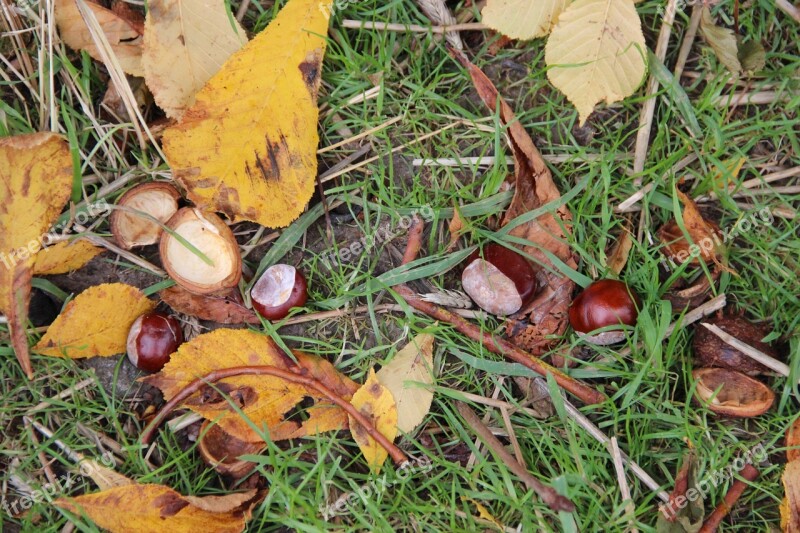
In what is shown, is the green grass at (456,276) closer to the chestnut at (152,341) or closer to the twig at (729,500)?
the twig at (729,500)

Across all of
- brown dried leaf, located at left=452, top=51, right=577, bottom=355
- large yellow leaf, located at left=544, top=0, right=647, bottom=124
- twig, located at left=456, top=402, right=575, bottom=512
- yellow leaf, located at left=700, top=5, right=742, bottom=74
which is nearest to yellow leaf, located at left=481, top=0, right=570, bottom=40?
large yellow leaf, located at left=544, top=0, right=647, bottom=124

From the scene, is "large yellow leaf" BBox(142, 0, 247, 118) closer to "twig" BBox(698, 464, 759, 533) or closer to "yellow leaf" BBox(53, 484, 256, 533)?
"yellow leaf" BBox(53, 484, 256, 533)

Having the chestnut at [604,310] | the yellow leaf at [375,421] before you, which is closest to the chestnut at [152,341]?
the yellow leaf at [375,421]

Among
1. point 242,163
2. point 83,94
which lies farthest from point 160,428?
point 83,94

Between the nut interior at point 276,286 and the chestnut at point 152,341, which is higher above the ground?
the nut interior at point 276,286

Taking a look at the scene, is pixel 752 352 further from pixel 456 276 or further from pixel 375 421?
pixel 375 421

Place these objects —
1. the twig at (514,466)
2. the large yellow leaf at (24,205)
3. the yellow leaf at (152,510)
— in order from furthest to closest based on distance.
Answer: the large yellow leaf at (24,205) → the yellow leaf at (152,510) → the twig at (514,466)

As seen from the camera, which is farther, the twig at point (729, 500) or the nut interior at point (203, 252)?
the nut interior at point (203, 252)

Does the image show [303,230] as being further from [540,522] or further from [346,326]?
[540,522]
